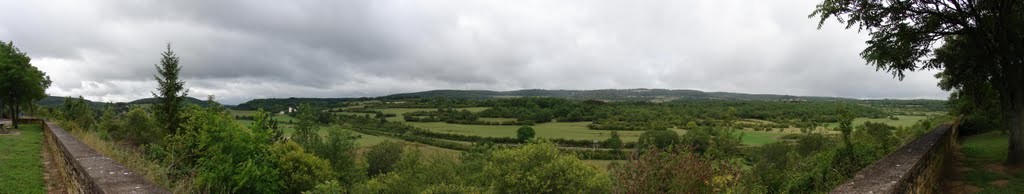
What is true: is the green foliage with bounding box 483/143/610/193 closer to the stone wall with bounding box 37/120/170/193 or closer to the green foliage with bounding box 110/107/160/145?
the stone wall with bounding box 37/120/170/193

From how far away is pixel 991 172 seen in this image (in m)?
9.46

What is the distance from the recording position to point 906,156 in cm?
800

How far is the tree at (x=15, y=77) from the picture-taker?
2156 centimetres

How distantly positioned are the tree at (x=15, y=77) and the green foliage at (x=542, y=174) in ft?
78.4

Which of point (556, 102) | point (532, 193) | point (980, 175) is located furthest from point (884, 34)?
point (556, 102)

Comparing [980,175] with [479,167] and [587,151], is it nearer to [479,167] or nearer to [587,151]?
[479,167]

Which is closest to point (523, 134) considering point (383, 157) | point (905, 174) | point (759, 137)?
point (383, 157)

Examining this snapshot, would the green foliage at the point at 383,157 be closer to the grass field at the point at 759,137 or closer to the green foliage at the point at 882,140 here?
the green foliage at the point at 882,140

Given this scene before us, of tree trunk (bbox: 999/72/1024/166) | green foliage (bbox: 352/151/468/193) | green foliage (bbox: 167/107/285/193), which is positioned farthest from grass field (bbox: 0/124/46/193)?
tree trunk (bbox: 999/72/1024/166)

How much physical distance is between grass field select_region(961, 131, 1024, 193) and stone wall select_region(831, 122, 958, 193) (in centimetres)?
57

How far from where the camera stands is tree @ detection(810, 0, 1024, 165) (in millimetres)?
8820

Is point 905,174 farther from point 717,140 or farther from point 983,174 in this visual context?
point 717,140

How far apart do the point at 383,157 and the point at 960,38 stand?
47705 mm

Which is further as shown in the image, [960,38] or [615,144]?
[615,144]
